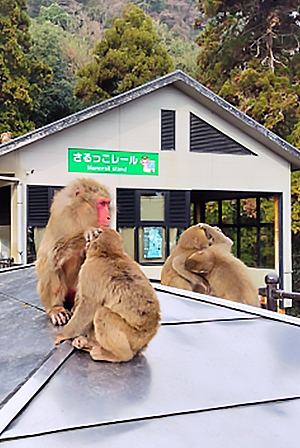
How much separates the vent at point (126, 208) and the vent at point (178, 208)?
94 cm

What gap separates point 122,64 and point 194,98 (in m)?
13.8

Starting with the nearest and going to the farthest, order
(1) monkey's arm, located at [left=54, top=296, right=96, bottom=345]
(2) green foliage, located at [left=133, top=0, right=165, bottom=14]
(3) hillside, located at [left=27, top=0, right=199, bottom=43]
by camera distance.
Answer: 1. (1) monkey's arm, located at [left=54, top=296, right=96, bottom=345]
2. (3) hillside, located at [left=27, top=0, right=199, bottom=43]
3. (2) green foliage, located at [left=133, top=0, right=165, bottom=14]

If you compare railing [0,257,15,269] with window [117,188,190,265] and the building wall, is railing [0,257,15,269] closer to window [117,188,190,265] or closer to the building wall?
the building wall

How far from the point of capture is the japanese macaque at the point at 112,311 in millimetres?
1981

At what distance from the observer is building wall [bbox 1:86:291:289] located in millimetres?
11242

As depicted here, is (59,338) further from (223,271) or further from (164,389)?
(223,271)

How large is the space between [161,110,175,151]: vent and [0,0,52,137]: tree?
468 inches

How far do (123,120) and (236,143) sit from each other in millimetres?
2975

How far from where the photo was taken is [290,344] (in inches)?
90.4

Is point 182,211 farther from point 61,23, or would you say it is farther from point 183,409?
point 61,23

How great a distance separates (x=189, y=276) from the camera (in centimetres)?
525

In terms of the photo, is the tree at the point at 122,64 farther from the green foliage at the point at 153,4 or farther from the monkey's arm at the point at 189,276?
the green foliage at the point at 153,4

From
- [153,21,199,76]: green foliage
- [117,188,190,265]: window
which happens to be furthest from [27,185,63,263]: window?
[153,21,199,76]: green foliage

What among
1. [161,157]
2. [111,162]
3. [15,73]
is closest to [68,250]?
[111,162]
